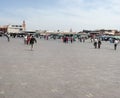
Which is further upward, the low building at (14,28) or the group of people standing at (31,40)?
the low building at (14,28)

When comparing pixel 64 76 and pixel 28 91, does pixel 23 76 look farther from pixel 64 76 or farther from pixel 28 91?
pixel 28 91

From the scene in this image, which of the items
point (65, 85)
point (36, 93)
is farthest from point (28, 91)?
point (65, 85)

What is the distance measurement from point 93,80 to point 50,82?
A: 5.58ft

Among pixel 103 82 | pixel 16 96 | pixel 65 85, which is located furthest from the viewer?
pixel 103 82

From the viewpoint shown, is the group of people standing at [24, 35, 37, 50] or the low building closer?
the group of people standing at [24, 35, 37, 50]

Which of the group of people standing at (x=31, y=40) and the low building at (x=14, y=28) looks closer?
the group of people standing at (x=31, y=40)

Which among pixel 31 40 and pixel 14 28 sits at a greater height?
pixel 14 28

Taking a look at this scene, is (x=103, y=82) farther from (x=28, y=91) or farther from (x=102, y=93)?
(x=28, y=91)

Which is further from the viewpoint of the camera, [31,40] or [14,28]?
[14,28]

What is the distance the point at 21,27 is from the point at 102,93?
506ft

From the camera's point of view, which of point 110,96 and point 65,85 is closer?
point 110,96

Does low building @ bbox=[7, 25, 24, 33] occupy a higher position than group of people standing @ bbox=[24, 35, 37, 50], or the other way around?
low building @ bbox=[7, 25, 24, 33]

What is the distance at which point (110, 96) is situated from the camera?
7.98 metres

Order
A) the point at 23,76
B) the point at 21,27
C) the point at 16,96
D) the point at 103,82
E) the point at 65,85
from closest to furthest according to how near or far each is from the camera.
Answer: the point at 16,96 → the point at 65,85 → the point at 103,82 → the point at 23,76 → the point at 21,27
